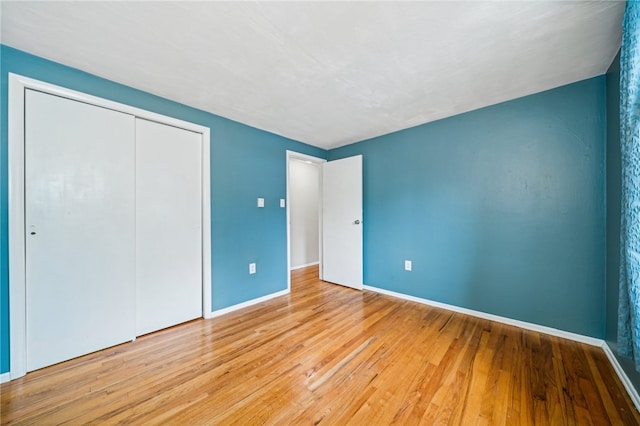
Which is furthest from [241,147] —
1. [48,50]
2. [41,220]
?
[41,220]

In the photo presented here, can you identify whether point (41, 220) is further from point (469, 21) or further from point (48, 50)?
point (469, 21)

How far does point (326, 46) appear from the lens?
1.47 meters

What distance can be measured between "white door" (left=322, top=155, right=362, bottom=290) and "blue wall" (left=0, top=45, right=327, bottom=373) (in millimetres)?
638

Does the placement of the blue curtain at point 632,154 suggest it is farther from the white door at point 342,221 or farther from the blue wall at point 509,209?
the white door at point 342,221

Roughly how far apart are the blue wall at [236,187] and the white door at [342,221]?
64cm

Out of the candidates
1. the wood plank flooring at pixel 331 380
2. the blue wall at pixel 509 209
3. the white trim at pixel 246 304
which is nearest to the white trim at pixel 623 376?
the wood plank flooring at pixel 331 380

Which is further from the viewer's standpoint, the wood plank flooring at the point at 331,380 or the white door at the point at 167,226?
the white door at the point at 167,226

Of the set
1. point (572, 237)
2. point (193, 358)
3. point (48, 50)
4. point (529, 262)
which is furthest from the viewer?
point (529, 262)

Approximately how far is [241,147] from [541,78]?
2.90 meters

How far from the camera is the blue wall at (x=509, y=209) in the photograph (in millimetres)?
1871

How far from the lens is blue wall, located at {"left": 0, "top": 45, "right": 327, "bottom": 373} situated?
1789 mm

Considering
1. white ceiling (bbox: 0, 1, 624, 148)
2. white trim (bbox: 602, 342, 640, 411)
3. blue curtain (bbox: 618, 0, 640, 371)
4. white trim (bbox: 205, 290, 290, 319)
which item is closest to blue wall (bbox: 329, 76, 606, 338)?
white trim (bbox: 602, 342, 640, 411)

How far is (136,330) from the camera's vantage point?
200cm

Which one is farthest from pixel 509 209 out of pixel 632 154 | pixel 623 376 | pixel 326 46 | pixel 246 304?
pixel 246 304
